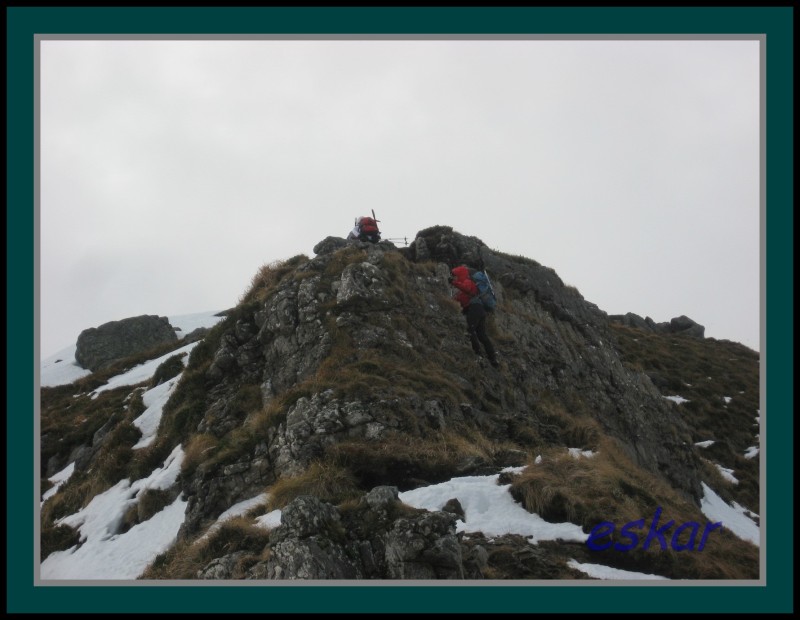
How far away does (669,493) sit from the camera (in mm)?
14367

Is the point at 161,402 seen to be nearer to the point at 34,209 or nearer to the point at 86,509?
the point at 86,509

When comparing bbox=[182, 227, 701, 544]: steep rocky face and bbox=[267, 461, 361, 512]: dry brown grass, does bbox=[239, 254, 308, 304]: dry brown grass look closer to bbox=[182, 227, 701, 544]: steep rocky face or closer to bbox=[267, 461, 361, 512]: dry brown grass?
bbox=[182, 227, 701, 544]: steep rocky face

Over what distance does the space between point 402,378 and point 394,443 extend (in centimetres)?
257

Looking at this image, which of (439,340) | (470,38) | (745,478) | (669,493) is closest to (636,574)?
(669,493)

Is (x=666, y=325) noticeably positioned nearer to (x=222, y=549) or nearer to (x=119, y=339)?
(x=119, y=339)

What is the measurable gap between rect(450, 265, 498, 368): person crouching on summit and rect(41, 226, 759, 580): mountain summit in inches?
15.9

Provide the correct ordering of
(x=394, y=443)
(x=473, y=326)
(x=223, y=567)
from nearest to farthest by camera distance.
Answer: (x=223, y=567)
(x=394, y=443)
(x=473, y=326)

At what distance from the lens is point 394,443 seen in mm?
12016

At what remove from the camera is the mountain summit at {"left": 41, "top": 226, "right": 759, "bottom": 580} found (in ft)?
28.9

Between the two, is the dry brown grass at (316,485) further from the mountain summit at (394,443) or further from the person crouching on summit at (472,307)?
the person crouching on summit at (472,307)

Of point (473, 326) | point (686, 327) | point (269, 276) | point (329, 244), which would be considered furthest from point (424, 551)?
point (686, 327)

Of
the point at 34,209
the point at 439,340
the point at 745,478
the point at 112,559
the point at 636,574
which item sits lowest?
the point at 745,478

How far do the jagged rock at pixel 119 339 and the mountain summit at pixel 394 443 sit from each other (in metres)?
15.5

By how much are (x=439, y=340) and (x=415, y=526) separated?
9554mm
